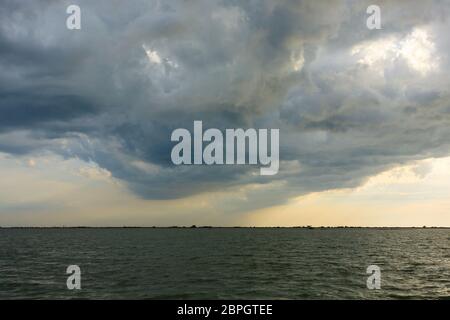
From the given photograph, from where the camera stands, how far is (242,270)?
47625 mm

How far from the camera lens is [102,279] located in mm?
41438
